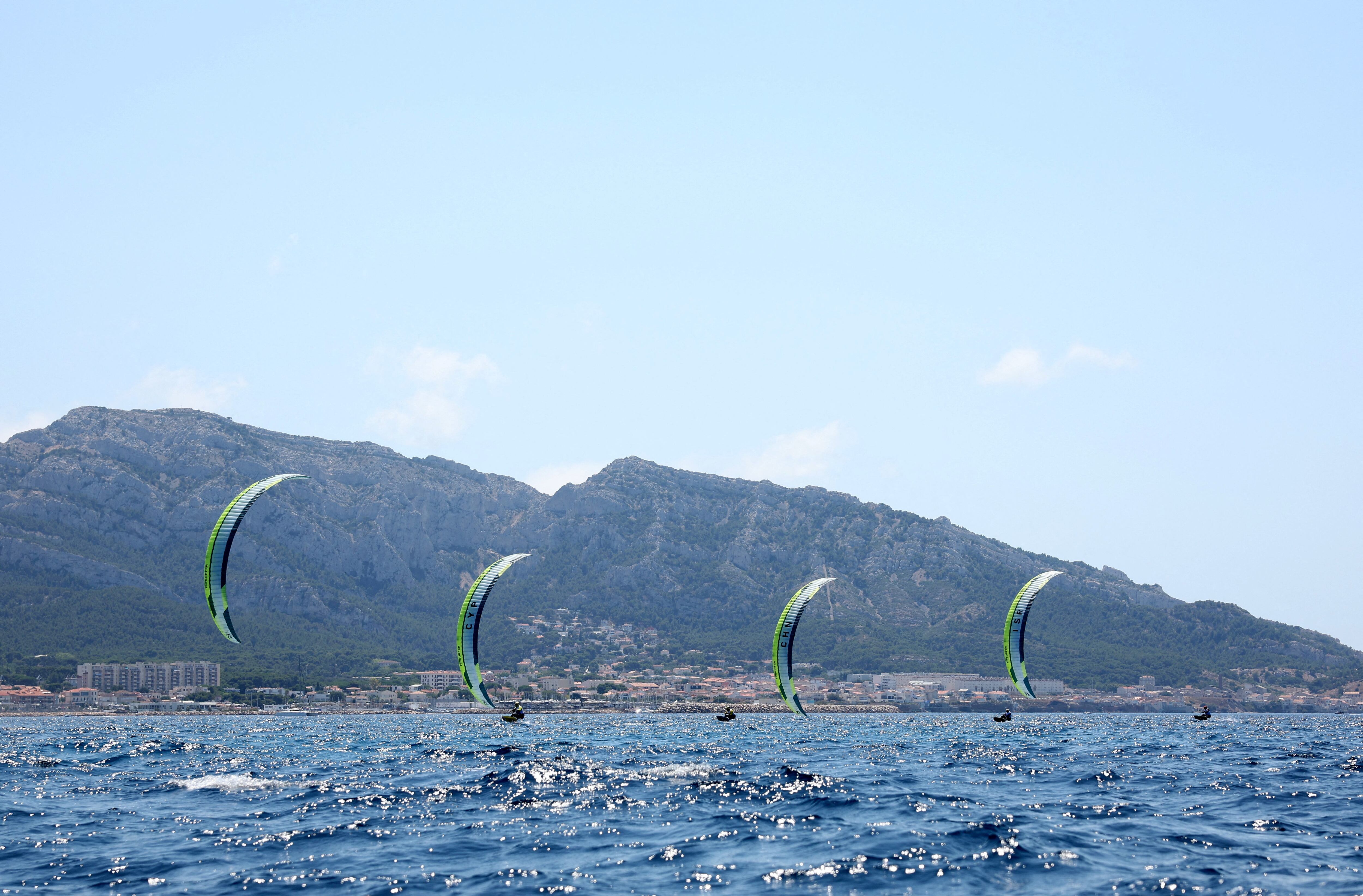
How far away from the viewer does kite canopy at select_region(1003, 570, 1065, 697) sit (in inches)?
2072

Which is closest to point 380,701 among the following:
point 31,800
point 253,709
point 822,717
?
point 253,709

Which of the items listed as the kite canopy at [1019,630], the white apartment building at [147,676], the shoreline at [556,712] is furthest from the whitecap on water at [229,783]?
the white apartment building at [147,676]

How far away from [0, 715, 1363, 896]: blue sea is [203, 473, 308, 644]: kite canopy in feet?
23.3

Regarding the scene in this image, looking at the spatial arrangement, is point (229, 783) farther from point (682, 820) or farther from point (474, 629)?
point (682, 820)

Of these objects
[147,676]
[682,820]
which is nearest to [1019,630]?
[682,820]

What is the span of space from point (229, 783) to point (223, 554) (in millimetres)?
10454

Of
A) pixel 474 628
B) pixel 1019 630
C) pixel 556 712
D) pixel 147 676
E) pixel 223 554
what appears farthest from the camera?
pixel 556 712

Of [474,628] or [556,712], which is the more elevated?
[474,628]

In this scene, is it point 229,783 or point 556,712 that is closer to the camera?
point 229,783

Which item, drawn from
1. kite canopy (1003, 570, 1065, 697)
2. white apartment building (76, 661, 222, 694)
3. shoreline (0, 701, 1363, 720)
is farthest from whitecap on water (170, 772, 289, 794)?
white apartment building (76, 661, 222, 694)

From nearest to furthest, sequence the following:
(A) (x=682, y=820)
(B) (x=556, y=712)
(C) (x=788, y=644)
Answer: (A) (x=682, y=820) → (C) (x=788, y=644) → (B) (x=556, y=712)

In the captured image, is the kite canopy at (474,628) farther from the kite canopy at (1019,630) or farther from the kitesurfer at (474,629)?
the kite canopy at (1019,630)

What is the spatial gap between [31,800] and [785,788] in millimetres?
29503

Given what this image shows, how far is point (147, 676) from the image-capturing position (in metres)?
183
